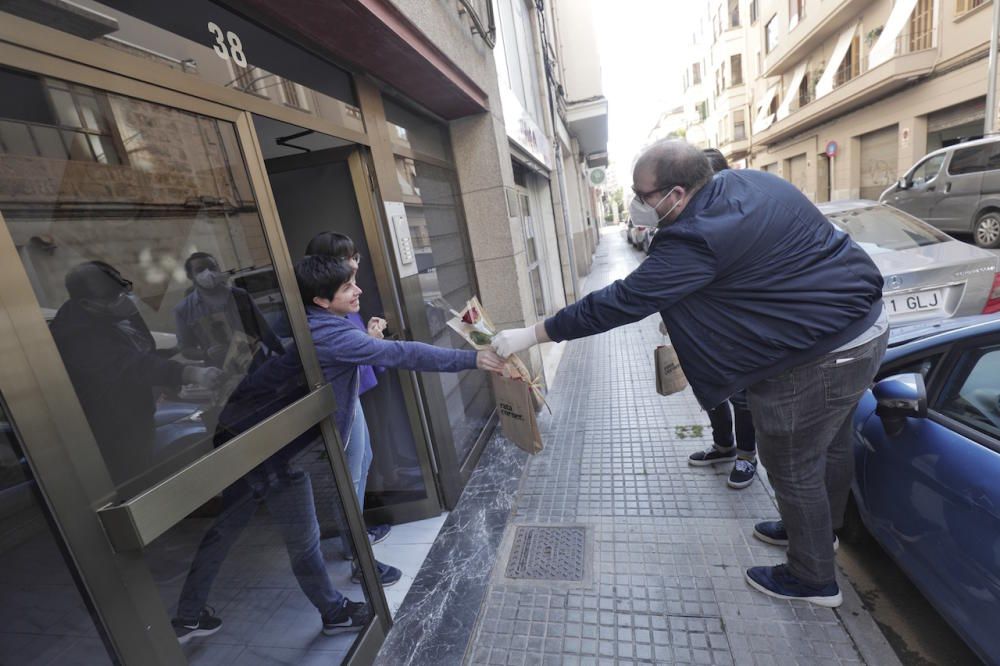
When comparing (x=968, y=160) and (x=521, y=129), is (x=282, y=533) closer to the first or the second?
(x=521, y=129)

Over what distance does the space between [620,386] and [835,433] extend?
10.9ft

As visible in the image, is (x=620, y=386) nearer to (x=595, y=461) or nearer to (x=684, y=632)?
(x=595, y=461)

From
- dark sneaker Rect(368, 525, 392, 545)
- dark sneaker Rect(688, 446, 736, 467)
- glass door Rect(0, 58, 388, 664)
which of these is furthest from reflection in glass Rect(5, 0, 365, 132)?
dark sneaker Rect(688, 446, 736, 467)

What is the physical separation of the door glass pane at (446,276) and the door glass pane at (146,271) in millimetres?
1662

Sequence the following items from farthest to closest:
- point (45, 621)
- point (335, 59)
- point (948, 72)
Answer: point (948, 72) → point (335, 59) → point (45, 621)

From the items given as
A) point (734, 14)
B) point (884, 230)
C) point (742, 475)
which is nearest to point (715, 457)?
point (742, 475)

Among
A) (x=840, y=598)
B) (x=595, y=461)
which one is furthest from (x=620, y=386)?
(x=840, y=598)

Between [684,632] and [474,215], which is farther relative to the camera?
[474,215]

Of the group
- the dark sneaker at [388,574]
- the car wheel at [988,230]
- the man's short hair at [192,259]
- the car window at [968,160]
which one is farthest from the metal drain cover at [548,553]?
the car window at [968,160]

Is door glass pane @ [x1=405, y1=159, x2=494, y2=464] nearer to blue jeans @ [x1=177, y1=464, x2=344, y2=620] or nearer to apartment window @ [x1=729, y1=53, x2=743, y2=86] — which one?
blue jeans @ [x1=177, y1=464, x2=344, y2=620]

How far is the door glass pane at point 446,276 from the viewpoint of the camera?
3.63 metres

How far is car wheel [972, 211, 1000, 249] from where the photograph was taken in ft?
31.1

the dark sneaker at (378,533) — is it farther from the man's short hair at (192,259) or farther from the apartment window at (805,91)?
the apartment window at (805,91)

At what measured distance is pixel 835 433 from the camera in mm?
2246
